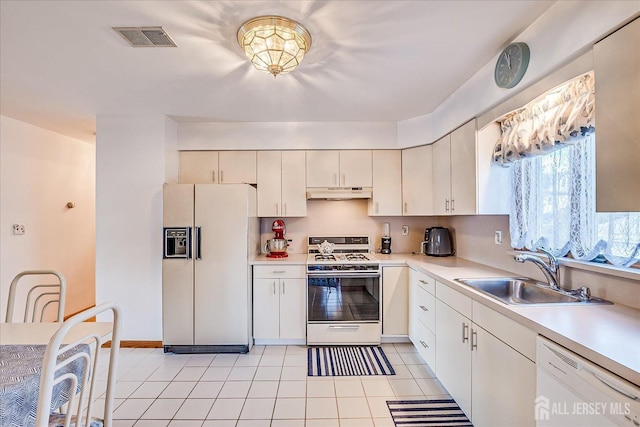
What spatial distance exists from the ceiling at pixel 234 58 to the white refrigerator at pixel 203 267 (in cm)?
89

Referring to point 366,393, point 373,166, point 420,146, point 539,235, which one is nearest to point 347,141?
point 373,166

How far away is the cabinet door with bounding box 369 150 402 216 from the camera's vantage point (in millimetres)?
3500

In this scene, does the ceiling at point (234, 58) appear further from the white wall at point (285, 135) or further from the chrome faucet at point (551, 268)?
the chrome faucet at point (551, 268)

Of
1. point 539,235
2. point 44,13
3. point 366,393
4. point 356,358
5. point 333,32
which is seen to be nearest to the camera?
point 44,13

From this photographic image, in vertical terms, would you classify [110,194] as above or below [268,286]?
above

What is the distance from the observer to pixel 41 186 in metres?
3.56

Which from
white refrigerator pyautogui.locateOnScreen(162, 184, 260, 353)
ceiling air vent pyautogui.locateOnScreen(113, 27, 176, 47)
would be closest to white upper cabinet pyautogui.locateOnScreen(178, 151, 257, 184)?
white refrigerator pyautogui.locateOnScreen(162, 184, 260, 353)

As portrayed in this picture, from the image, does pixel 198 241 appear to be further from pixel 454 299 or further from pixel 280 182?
pixel 454 299

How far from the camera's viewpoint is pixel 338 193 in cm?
346

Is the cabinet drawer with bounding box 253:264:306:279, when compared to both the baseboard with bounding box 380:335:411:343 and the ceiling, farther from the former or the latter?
the ceiling

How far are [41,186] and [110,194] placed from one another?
1.20 metres

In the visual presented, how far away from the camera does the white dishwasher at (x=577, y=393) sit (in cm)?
93

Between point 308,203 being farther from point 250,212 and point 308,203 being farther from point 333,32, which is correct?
point 333,32

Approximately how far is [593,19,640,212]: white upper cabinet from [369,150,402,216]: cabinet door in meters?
2.23
